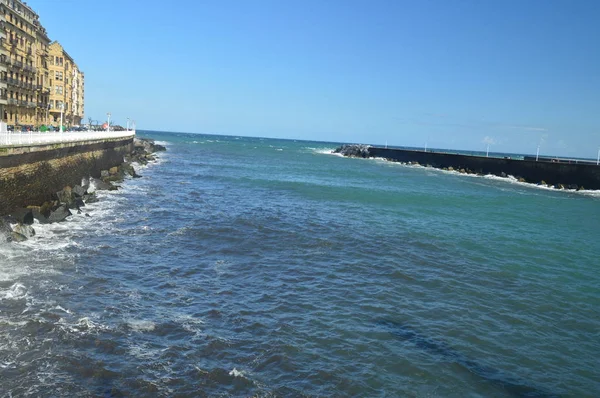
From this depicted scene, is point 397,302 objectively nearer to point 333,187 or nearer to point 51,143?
point 51,143

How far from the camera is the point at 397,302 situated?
1372 cm

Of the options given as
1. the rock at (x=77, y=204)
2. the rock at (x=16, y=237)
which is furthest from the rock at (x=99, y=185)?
the rock at (x=16, y=237)

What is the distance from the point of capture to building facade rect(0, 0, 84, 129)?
179ft

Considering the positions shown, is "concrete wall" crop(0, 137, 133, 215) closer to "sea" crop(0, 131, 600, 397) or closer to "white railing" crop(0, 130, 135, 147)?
"white railing" crop(0, 130, 135, 147)

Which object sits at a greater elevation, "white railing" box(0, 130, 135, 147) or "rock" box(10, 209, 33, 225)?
"white railing" box(0, 130, 135, 147)

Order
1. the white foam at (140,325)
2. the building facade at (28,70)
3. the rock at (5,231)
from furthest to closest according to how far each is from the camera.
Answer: the building facade at (28,70) → the rock at (5,231) → the white foam at (140,325)

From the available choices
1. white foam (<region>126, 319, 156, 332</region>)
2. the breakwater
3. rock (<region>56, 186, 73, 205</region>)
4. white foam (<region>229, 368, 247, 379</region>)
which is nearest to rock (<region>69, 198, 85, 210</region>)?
rock (<region>56, 186, 73, 205</region>)

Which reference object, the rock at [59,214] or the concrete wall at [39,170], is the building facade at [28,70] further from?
the rock at [59,214]

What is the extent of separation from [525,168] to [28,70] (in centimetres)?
6934

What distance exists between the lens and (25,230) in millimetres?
17906

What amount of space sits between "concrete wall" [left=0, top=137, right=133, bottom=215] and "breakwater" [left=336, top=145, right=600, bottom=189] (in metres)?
54.2

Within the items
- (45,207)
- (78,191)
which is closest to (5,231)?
(45,207)

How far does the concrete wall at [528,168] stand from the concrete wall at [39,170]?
182ft

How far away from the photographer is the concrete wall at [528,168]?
58.1m
